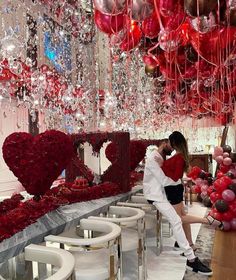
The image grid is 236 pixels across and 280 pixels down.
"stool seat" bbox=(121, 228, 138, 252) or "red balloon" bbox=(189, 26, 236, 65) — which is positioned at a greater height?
"red balloon" bbox=(189, 26, 236, 65)

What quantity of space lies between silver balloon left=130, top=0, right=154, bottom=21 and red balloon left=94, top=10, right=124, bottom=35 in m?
0.41

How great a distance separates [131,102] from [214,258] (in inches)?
228

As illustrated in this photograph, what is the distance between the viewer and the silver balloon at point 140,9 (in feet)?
9.88

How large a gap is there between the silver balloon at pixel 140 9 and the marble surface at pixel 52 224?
5.64 ft

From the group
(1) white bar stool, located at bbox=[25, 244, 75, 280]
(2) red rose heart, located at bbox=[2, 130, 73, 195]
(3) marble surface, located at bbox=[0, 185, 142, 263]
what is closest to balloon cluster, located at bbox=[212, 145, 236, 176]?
(3) marble surface, located at bbox=[0, 185, 142, 263]

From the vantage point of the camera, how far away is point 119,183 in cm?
372

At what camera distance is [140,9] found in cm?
305

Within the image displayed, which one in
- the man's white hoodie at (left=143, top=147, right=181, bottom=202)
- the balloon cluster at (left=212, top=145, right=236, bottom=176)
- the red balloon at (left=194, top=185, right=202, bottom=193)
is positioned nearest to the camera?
the man's white hoodie at (left=143, top=147, right=181, bottom=202)

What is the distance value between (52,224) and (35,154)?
535 millimetres

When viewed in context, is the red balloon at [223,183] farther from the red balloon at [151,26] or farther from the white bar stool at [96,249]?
the white bar stool at [96,249]

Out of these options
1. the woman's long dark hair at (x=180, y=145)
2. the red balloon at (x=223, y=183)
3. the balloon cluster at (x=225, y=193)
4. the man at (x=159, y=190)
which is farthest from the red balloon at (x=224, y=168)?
the woman's long dark hair at (x=180, y=145)

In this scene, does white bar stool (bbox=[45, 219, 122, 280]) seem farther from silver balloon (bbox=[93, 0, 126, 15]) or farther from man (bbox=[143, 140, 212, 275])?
silver balloon (bbox=[93, 0, 126, 15])

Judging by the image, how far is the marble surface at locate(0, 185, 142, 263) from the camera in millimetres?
1672

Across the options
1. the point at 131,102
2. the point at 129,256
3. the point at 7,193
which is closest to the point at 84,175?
the point at 129,256
